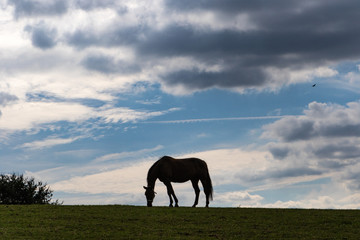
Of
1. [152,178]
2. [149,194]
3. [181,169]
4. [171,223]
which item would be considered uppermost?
[181,169]

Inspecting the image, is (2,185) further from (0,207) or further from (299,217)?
(299,217)

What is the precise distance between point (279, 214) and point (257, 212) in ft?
3.92

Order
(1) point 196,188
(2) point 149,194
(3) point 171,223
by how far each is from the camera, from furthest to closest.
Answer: (1) point 196,188
(2) point 149,194
(3) point 171,223

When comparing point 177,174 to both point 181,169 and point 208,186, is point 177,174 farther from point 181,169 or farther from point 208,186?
point 208,186

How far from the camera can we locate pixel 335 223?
824 inches

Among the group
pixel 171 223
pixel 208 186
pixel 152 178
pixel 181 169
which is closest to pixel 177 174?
pixel 181 169

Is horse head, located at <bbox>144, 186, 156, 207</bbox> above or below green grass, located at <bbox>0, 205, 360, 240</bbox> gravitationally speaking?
above

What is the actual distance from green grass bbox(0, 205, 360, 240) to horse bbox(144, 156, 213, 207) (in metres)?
3.97

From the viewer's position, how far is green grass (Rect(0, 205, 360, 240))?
707 inches

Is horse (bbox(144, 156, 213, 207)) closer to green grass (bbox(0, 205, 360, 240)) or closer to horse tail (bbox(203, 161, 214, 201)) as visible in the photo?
horse tail (bbox(203, 161, 214, 201))

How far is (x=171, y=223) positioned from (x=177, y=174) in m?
9.62

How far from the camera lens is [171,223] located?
20.2 meters

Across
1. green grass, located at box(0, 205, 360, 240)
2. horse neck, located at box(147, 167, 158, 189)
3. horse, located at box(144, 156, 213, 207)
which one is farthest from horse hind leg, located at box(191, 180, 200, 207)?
green grass, located at box(0, 205, 360, 240)

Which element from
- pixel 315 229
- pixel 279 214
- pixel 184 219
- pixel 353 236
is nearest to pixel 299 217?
pixel 279 214
